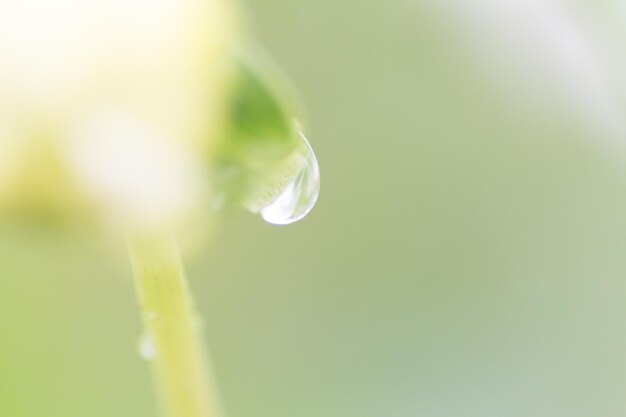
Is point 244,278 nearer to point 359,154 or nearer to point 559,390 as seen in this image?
point 359,154

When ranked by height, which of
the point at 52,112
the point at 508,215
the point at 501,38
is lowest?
the point at 52,112

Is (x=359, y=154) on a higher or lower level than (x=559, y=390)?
higher

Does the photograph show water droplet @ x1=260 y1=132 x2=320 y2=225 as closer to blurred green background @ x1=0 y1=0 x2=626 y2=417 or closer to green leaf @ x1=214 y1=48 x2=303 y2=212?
green leaf @ x1=214 y1=48 x2=303 y2=212

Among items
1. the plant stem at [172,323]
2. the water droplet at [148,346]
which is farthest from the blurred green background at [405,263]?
the plant stem at [172,323]

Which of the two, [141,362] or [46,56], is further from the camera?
[141,362]

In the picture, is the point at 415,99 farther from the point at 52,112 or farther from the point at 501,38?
the point at 52,112

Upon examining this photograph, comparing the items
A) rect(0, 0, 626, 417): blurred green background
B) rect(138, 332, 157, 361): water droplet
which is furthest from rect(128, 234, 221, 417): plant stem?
rect(0, 0, 626, 417): blurred green background

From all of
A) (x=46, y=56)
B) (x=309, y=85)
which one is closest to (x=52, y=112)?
(x=46, y=56)

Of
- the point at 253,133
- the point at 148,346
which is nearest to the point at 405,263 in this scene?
the point at 148,346
